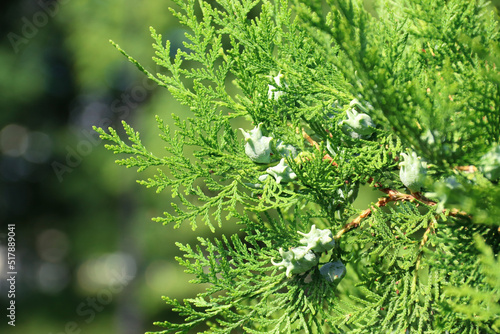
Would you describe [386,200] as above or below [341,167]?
below

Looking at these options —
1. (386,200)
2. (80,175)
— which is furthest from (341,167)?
(80,175)

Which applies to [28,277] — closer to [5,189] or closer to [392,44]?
[5,189]

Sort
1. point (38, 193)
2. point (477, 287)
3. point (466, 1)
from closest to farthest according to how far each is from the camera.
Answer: point (477, 287)
point (466, 1)
point (38, 193)

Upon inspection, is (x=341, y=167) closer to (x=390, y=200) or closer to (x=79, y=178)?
(x=390, y=200)

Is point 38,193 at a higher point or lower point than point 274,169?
higher

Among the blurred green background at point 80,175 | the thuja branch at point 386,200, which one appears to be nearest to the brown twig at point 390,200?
the thuja branch at point 386,200

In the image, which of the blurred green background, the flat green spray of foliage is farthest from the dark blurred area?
the flat green spray of foliage

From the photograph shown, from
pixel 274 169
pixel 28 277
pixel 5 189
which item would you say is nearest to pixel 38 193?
pixel 5 189
